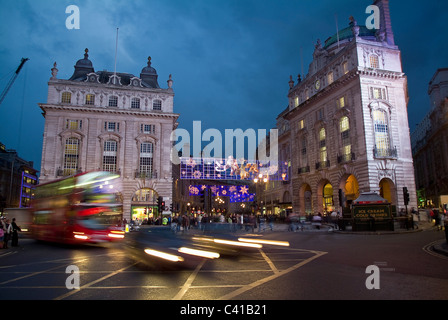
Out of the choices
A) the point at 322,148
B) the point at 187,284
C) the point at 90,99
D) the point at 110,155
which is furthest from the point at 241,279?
the point at 90,99

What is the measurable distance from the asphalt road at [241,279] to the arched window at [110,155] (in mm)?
37379

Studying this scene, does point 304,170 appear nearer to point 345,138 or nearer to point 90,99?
point 345,138

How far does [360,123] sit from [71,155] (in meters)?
40.9

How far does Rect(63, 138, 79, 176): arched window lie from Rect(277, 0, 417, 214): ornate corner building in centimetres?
3468

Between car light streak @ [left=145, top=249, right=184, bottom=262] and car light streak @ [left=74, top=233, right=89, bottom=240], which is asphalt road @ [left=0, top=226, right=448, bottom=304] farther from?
car light streak @ [left=74, top=233, right=89, bottom=240]

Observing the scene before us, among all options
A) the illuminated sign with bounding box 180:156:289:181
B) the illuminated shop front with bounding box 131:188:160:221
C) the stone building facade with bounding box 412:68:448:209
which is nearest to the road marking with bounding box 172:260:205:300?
the illuminated sign with bounding box 180:156:289:181

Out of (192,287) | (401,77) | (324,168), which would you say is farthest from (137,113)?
(192,287)

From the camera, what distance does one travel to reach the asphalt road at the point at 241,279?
6090 mm

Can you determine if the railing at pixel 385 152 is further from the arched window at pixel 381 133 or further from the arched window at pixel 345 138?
the arched window at pixel 345 138

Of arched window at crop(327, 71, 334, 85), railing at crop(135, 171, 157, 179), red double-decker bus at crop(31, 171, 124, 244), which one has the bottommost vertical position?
red double-decker bus at crop(31, 171, 124, 244)

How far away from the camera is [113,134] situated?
155 feet

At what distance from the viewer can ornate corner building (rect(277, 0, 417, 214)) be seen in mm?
33562
